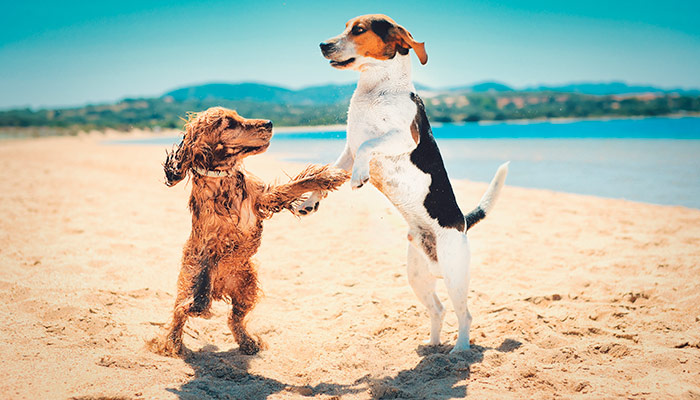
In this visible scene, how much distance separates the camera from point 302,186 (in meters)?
3.22

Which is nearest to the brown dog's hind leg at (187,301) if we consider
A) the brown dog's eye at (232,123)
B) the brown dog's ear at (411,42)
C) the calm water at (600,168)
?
the brown dog's eye at (232,123)

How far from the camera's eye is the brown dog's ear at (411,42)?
2.99 metres

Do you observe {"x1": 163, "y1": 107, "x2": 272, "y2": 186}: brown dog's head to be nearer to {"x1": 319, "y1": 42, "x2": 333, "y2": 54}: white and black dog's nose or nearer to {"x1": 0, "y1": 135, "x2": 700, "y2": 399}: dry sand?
{"x1": 319, "y1": 42, "x2": 333, "y2": 54}: white and black dog's nose

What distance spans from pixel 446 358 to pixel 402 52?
2.28 metres

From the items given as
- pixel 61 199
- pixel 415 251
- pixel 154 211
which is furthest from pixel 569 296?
pixel 61 199

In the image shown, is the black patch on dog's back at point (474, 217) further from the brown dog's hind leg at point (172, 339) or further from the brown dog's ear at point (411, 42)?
the brown dog's hind leg at point (172, 339)

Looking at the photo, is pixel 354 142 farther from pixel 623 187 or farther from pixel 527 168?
pixel 527 168

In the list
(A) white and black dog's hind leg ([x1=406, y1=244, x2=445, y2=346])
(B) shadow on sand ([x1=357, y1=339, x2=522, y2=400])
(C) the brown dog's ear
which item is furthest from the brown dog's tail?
(B) shadow on sand ([x1=357, y1=339, x2=522, y2=400])

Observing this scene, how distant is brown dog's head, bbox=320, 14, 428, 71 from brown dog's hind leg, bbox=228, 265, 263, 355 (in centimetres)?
176

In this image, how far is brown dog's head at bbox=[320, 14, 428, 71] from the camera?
3.00 meters

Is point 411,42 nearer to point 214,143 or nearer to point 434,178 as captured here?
point 434,178

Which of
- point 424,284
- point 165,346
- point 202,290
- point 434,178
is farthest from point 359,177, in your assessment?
point 165,346

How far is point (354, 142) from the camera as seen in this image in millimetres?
3199

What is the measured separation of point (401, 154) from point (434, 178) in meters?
0.36
